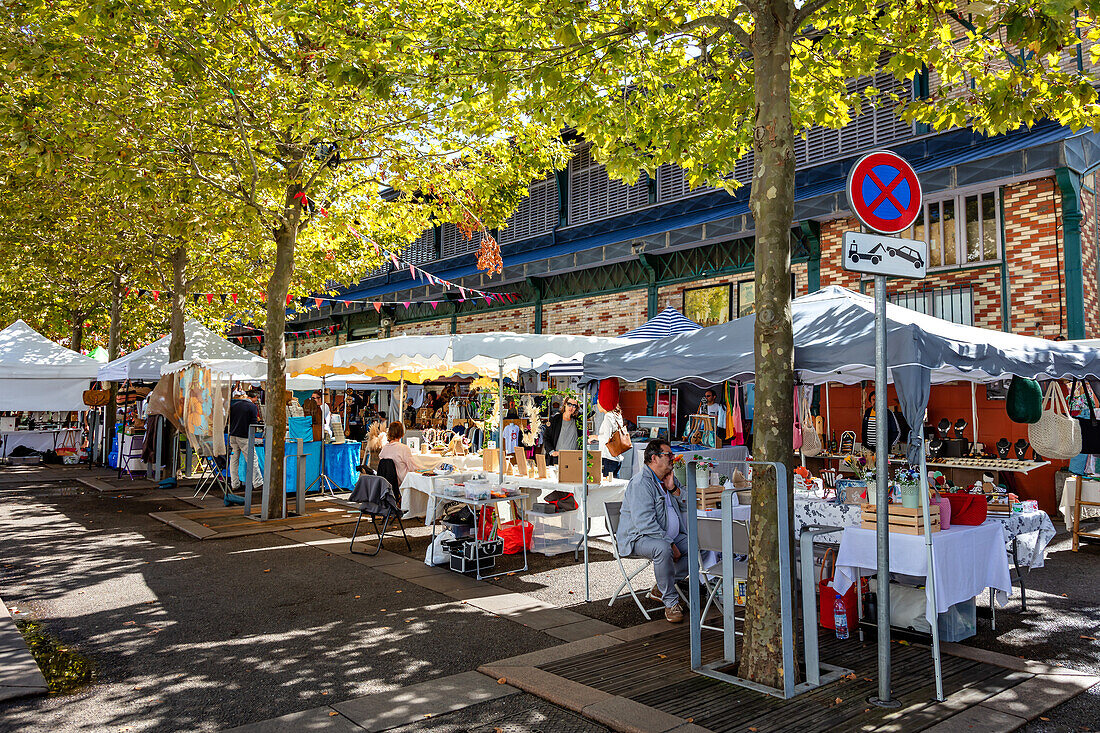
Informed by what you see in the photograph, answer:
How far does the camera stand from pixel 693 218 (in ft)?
54.5

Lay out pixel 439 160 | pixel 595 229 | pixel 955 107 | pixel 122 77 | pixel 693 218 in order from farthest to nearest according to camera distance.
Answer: pixel 595 229
pixel 693 218
pixel 439 160
pixel 122 77
pixel 955 107

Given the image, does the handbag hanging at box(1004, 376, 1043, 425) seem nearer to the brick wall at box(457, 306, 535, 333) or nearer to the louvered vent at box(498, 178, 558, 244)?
the brick wall at box(457, 306, 535, 333)

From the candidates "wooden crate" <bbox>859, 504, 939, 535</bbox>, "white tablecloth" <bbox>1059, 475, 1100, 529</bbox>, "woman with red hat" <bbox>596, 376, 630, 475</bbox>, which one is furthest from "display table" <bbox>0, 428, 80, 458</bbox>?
"white tablecloth" <bbox>1059, 475, 1100, 529</bbox>

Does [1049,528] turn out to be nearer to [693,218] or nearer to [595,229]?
[693,218]

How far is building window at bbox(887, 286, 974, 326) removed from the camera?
40.3 feet

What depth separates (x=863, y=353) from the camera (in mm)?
5680

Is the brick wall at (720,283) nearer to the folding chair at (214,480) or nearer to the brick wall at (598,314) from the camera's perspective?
the brick wall at (598,314)

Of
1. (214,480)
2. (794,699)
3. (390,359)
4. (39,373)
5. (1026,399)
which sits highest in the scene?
(39,373)

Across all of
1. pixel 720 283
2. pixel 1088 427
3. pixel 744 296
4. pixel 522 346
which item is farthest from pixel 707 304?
pixel 1088 427

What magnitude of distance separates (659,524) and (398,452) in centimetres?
462

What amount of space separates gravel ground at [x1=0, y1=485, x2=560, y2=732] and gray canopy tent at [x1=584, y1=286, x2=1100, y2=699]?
267cm

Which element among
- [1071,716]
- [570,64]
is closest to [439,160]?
[570,64]

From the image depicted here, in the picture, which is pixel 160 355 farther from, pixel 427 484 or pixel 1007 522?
pixel 1007 522

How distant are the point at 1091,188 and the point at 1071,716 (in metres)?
11.5
